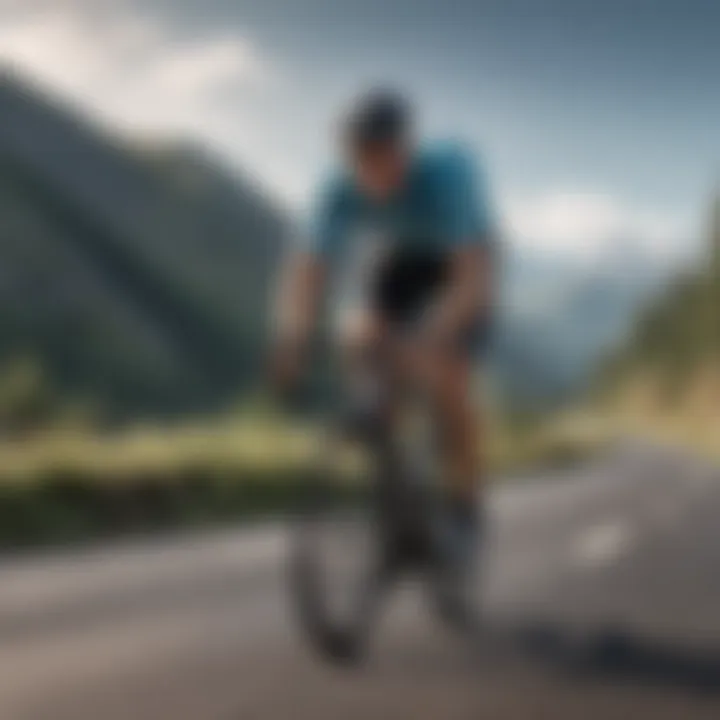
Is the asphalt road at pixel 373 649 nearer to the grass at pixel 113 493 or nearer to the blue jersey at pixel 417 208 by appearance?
the grass at pixel 113 493

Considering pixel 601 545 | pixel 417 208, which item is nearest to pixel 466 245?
pixel 417 208

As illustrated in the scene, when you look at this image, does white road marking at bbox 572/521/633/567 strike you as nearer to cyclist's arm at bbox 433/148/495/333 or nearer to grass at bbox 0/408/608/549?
grass at bbox 0/408/608/549

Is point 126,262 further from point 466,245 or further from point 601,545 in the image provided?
point 601,545

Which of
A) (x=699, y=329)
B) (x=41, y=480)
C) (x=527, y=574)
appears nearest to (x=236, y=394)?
(x=527, y=574)

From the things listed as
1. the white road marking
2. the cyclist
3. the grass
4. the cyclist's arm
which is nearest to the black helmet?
the cyclist

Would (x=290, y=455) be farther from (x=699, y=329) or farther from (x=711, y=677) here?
(x=699, y=329)

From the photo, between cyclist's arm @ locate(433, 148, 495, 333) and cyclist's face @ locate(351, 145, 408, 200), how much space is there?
9cm

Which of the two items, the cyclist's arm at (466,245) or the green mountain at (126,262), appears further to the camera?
the green mountain at (126,262)

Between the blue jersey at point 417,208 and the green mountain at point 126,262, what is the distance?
11cm

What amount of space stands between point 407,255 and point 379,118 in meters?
0.35

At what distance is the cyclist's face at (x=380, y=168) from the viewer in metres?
3.75

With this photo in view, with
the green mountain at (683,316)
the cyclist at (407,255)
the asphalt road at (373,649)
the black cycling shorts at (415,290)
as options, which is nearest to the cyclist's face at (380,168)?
the cyclist at (407,255)

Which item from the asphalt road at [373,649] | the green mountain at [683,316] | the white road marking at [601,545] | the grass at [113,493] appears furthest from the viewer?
the grass at [113,493]

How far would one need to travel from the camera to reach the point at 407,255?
3.95 metres
